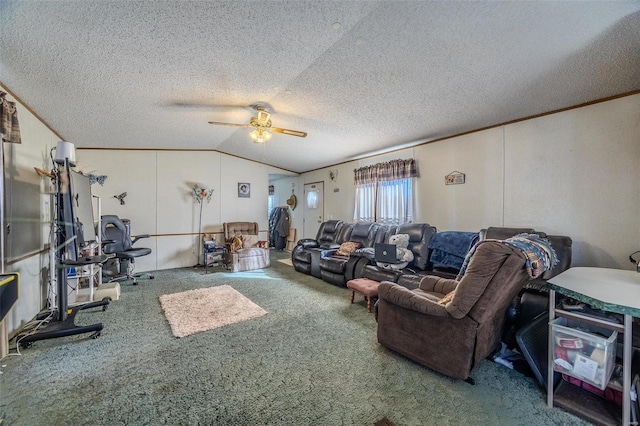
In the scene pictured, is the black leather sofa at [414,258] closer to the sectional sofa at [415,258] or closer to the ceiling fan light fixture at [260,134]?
the sectional sofa at [415,258]

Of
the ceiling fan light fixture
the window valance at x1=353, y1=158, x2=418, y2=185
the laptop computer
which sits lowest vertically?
the laptop computer

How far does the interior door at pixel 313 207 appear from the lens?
696 cm

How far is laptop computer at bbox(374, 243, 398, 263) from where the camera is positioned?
11.4 ft

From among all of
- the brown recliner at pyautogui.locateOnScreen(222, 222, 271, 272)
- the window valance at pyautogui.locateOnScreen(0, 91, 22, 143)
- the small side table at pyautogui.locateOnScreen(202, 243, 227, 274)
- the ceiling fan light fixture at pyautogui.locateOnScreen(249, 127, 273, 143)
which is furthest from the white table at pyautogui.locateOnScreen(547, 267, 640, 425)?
the small side table at pyautogui.locateOnScreen(202, 243, 227, 274)

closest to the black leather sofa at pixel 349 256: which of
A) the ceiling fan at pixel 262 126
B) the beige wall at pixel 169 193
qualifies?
the ceiling fan at pixel 262 126

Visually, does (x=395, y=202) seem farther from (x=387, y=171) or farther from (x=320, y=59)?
(x=320, y=59)

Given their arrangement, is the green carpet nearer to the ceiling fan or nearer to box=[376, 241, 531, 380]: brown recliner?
box=[376, 241, 531, 380]: brown recliner

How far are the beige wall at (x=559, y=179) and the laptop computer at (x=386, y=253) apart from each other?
4.22 feet

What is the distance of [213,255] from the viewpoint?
5.62 meters

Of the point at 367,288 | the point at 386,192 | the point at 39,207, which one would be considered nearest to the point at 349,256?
the point at 367,288

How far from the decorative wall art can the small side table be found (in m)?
4.61

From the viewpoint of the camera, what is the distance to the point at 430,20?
1905 mm

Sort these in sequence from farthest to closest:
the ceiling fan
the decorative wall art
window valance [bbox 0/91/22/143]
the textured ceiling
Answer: the decorative wall art → the ceiling fan → window valance [bbox 0/91/22/143] → the textured ceiling

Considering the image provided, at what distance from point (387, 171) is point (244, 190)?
3.62 meters
